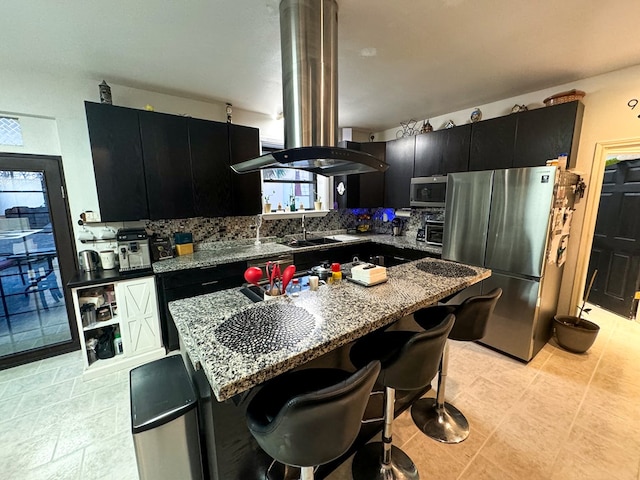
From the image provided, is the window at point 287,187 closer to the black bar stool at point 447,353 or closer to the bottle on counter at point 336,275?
the bottle on counter at point 336,275

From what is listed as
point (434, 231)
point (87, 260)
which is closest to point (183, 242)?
point (87, 260)

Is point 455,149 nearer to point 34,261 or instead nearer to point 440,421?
point 440,421

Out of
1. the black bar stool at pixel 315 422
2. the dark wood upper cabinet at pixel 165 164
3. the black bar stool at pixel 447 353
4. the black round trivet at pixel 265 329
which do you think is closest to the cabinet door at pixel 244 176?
the dark wood upper cabinet at pixel 165 164

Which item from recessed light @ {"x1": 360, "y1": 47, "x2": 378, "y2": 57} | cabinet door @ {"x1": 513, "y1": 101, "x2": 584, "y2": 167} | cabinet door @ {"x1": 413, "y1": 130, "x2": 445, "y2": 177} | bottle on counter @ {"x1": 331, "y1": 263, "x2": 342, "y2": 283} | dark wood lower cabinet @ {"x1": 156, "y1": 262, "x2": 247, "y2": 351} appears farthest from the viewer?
cabinet door @ {"x1": 413, "y1": 130, "x2": 445, "y2": 177}

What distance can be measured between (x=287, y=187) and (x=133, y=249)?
218 cm

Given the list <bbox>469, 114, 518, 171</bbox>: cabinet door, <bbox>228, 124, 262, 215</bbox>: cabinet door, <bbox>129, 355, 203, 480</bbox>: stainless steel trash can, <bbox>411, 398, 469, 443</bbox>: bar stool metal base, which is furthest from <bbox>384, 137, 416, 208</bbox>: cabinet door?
<bbox>129, 355, 203, 480</bbox>: stainless steel trash can

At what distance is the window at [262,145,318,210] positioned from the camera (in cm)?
382

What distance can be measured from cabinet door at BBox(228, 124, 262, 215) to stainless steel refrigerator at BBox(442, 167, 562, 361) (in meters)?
2.32

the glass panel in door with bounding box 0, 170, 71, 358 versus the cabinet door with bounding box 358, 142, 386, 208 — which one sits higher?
the cabinet door with bounding box 358, 142, 386, 208

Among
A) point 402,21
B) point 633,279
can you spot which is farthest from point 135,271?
point 633,279

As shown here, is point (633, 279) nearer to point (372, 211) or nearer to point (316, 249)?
point (372, 211)

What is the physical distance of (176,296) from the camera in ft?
8.57

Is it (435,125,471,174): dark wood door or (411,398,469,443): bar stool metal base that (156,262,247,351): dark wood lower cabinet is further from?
(435,125,471,174): dark wood door

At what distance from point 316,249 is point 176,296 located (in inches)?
66.4
